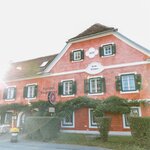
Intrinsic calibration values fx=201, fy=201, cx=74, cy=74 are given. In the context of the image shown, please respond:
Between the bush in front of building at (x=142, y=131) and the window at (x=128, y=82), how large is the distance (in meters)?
5.79

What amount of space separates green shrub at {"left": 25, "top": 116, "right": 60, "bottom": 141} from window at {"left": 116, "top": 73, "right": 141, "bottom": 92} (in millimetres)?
6444

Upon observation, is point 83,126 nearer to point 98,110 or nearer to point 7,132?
point 98,110

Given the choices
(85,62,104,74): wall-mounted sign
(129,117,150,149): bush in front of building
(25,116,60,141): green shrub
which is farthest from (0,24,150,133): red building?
(129,117,150,149): bush in front of building

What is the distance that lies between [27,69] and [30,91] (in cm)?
426

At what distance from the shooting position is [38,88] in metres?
23.7

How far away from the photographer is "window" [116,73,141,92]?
1770 centimetres

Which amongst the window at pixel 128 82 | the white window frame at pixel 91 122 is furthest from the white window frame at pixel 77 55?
the white window frame at pixel 91 122

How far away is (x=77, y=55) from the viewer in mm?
21594

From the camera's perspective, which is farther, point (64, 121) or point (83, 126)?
point (64, 121)

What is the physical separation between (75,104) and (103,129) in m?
5.58

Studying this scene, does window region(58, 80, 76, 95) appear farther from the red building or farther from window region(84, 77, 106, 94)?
window region(84, 77, 106, 94)

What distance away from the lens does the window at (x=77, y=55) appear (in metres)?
21.2

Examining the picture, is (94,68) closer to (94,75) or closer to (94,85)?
(94,75)

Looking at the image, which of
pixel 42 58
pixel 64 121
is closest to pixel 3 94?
pixel 42 58
